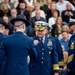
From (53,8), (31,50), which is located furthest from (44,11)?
(31,50)

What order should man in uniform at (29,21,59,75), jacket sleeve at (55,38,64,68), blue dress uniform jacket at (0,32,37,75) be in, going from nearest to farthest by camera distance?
blue dress uniform jacket at (0,32,37,75), man in uniform at (29,21,59,75), jacket sleeve at (55,38,64,68)

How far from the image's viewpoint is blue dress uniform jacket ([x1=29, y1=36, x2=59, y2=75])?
33.0 feet

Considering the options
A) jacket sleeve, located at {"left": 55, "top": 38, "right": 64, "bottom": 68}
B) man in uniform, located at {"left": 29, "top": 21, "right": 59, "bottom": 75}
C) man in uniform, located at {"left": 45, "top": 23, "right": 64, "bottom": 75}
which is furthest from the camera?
jacket sleeve, located at {"left": 55, "top": 38, "right": 64, "bottom": 68}

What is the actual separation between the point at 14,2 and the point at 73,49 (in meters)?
10.3

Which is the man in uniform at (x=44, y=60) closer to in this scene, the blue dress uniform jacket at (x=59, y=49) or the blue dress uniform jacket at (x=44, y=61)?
the blue dress uniform jacket at (x=44, y=61)

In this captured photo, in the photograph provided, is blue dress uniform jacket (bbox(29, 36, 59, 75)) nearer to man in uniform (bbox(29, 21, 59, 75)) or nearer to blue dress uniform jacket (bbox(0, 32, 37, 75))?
man in uniform (bbox(29, 21, 59, 75))

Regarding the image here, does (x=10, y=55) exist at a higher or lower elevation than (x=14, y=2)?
lower

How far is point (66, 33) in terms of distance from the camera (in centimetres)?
1352

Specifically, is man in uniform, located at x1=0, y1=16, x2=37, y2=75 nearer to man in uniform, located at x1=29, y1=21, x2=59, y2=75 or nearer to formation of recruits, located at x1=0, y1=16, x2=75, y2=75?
formation of recruits, located at x1=0, y1=16, x2=75, y2=75

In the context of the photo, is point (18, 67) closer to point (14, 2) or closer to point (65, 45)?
point (65, 45)

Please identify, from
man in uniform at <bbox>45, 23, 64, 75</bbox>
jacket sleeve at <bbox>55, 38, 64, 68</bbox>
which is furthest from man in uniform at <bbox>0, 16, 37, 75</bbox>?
jacket sleeve at <bbox>55, 38, 64, 68</bbox>

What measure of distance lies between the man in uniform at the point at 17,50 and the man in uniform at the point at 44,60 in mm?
1087

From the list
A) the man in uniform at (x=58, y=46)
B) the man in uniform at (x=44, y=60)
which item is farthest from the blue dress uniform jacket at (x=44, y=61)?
the man in uniform at (x=58, y=46)

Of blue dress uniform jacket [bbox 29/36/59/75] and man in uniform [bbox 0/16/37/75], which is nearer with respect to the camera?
man in uniform [bbox 0/16/37/75]
